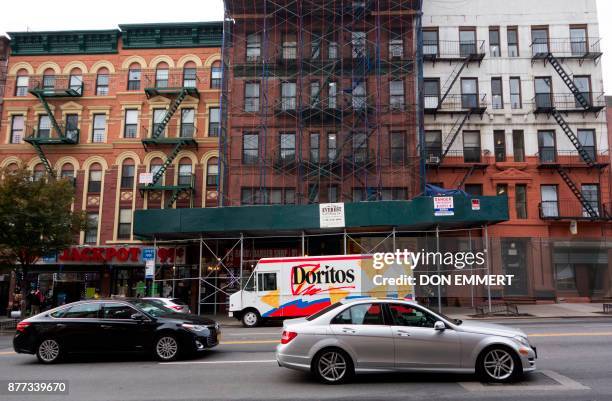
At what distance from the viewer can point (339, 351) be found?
8234 mm

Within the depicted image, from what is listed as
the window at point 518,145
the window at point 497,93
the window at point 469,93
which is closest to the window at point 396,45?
the window at point 469,93

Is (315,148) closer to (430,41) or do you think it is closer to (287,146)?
(287,146)

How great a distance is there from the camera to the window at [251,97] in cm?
2919

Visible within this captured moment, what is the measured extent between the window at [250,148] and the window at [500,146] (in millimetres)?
14545

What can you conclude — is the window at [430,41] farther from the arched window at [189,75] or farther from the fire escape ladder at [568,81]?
the arched window at [189,75]

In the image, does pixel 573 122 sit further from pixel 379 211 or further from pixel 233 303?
pixel 233 303

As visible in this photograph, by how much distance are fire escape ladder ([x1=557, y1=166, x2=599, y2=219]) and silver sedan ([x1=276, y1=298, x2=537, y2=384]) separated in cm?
2271

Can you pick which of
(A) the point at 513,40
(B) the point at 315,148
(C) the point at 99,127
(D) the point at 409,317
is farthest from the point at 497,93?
(C) the point at 99,127

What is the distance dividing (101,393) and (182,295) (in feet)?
68.0

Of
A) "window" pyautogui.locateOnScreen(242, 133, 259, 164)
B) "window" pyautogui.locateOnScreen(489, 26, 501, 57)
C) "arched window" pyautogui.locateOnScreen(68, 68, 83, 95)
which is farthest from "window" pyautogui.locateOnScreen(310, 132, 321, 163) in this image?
"arched window" pyautogui.locateOnScreen(68, 68, 83, 95)

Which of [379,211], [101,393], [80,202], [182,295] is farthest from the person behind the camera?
[80,202]

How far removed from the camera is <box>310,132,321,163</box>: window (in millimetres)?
28234

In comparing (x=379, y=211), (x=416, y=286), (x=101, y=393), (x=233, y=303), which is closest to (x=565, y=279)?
(x=416, y=286)

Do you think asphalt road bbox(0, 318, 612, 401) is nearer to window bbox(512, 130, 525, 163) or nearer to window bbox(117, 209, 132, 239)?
window bbox(117, 209, 132, 239)
